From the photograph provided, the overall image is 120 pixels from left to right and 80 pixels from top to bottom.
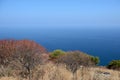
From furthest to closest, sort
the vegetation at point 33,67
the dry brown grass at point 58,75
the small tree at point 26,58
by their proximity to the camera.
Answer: the small tree at point 26,58
the vegetation at point 33,67
the dry brown grass at point 58,75

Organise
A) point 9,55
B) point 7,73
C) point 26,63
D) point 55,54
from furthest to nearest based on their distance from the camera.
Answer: point 55,54 → point 9,55 → point 26,63 → point 7,73

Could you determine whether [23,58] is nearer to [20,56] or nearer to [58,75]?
[20,56]

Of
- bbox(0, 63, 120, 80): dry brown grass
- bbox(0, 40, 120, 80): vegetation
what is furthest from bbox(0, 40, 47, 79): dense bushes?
bbox(0, 63, 120, 80): dry brown grass

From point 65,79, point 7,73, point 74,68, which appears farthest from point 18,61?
point 65,79

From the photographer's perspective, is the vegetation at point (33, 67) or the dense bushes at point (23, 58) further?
the dense bushes at point (23, 58)

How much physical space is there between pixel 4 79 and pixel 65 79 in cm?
149

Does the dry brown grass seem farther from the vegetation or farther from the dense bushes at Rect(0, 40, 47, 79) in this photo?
the dense bushes at Rect(0, 40, 47, 79)

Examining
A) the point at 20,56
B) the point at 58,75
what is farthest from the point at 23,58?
the point at 58,75

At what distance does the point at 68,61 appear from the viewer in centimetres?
1022

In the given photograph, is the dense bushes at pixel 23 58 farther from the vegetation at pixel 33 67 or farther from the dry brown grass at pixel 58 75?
the dry brown grass at pixel 58 75

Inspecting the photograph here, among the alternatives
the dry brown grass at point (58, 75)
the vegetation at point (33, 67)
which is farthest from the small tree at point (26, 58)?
the dry brown grass at point (58, 75)

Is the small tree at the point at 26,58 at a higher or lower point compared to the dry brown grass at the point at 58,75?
higher

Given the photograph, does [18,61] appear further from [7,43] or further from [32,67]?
[7,43]

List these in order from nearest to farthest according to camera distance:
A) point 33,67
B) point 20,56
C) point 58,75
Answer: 1. point 58,75
2. point 33,67
3. point 20,56
